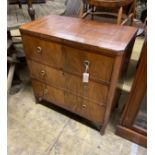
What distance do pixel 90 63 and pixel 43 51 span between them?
38cm

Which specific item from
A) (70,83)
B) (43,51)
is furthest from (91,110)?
(43,51)

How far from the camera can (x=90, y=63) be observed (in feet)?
3.38

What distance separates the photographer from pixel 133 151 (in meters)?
1.26

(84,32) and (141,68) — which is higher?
(84,32)

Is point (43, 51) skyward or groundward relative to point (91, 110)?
skyward

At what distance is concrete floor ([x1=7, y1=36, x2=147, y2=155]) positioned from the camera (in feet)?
4.15

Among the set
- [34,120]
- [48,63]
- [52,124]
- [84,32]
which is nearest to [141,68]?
[84,32]

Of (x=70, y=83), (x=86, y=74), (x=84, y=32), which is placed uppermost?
(x=84, y=32)

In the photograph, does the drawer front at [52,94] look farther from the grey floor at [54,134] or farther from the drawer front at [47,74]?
the grey floor at [54,134]

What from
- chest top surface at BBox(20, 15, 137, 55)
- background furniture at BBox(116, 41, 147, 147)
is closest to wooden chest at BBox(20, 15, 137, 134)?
chest top surface at BBox(20, 15, 137, 55)

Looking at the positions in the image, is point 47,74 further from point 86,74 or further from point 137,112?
point 137,112
